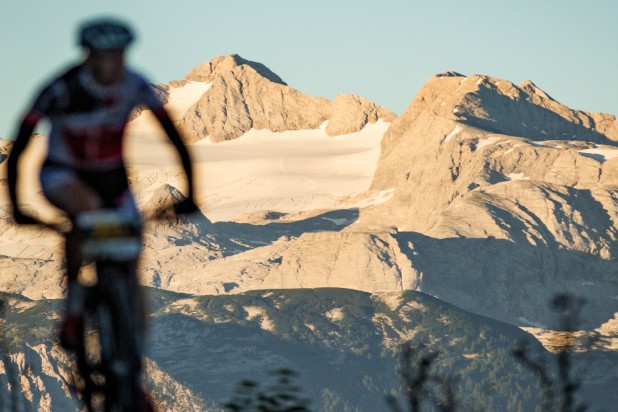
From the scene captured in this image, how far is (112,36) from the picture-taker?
9469 mm

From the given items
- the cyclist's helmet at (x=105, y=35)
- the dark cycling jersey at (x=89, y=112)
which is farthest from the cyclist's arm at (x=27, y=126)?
the cyclist's helmet at (x=105, y=35)

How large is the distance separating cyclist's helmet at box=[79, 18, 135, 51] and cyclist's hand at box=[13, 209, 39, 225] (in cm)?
100

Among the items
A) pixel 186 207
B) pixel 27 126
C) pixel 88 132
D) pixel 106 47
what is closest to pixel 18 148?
pixel 27 126

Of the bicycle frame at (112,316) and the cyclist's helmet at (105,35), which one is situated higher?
the cyclist's helmet at (105,35)

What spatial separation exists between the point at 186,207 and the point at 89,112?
2.62ft

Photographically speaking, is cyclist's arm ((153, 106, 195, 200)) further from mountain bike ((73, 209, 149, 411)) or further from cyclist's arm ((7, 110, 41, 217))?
cyclist's arm ((7, 110, 41, 217))

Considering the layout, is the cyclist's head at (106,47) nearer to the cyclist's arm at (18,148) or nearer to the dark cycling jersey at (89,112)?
the dark cycling jersey at (89,112)

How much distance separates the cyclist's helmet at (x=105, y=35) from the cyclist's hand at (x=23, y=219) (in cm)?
100

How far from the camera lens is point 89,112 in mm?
9562

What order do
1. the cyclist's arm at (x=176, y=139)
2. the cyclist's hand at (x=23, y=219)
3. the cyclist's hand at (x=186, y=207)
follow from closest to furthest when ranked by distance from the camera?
the cyclist's arm at (x=176, y=139)
the cyclist's hand at (x=23, y=219)
the cyclist's hand at (x=186, y=207)

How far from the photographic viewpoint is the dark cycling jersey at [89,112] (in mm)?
9484

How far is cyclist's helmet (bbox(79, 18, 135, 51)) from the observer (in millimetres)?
9328

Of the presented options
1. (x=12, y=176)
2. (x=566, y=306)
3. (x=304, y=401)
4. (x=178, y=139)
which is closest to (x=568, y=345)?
(x=566, y=306)

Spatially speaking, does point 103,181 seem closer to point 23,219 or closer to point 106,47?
point 23,219
